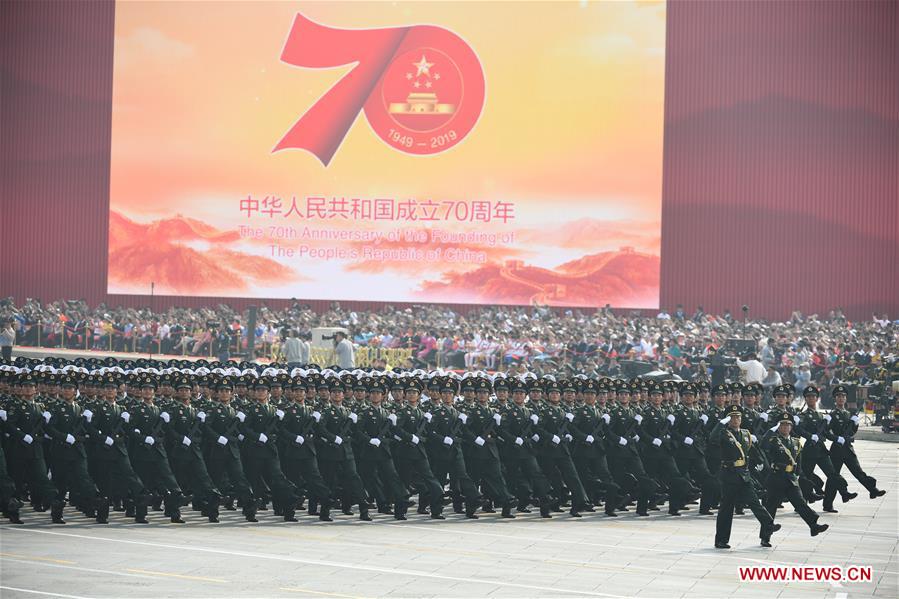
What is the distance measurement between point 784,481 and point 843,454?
2882 millimetres

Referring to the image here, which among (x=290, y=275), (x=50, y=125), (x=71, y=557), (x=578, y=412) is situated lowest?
(x=71, y=557)

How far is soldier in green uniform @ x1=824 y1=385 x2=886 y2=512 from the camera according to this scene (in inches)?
657

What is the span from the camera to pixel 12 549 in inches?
526

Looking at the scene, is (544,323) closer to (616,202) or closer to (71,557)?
(616,202)

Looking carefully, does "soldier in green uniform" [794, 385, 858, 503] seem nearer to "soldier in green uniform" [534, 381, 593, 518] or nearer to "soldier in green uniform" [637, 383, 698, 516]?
"soldier in green uniform" [637, 383, 698, 516]

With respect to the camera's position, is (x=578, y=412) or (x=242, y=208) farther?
(x=242, y=208)

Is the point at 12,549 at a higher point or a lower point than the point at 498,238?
lower

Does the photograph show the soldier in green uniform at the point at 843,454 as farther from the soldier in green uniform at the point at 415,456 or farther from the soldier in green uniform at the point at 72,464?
the soldier in green uniform at the point at 72,464

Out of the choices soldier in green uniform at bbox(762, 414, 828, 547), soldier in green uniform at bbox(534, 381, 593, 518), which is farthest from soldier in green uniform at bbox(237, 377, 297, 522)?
soldier in green uniform at bbox(762, 414, 828, 547)

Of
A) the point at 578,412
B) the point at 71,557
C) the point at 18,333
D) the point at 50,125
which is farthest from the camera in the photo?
the point at 50,125

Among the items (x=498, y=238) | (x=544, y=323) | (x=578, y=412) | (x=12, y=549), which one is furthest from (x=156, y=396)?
(x=498, y=238)

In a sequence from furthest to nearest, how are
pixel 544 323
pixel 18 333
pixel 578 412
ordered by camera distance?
pixel 18 333
pixel 544 323
pixel 578 412

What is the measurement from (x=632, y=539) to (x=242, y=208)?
2704cm

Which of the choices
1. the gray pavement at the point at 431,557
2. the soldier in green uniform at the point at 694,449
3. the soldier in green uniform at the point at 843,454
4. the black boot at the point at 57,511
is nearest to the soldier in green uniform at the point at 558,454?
the gray pavement at the point at 431,557
